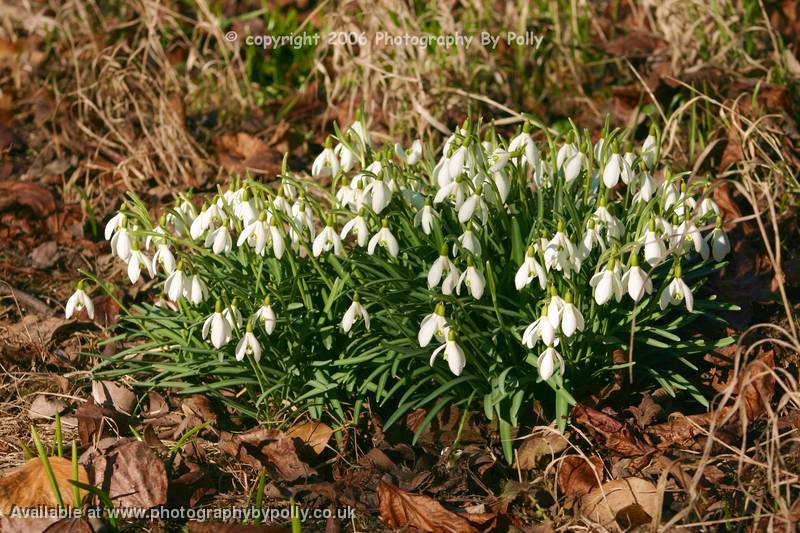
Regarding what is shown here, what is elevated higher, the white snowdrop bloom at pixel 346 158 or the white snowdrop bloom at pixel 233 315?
the white snowdrop bloom at pixel 346 158

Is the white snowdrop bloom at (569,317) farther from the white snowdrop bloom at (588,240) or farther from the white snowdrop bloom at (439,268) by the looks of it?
the white snowdrop bloom at (439,268)

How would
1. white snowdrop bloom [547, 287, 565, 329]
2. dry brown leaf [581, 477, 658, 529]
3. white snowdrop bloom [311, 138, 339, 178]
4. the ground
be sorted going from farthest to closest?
1. white snowdrop bloom [311, 138, 339, 178]
2. the ground
3. dry brown leaf [581, 477, 658, 529]
4. white snowdrop bloom [547, 287, 565, 329]

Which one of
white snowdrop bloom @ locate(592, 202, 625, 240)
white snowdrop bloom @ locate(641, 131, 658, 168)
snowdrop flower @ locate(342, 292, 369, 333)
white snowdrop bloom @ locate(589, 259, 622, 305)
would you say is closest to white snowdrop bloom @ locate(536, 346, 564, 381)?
white snowdrop bloom @ locate(589, 259, 622, 305)

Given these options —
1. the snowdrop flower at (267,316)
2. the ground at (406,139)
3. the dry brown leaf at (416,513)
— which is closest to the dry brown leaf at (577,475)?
the ground at (406,139)

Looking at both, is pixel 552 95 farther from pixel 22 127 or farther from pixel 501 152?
pixel 22 127

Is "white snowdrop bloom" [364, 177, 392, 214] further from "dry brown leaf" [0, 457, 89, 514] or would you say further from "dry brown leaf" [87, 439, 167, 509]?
"dry brown leaf" [0, 457, 89, 514]

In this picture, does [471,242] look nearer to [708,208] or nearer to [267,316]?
[267,316]
